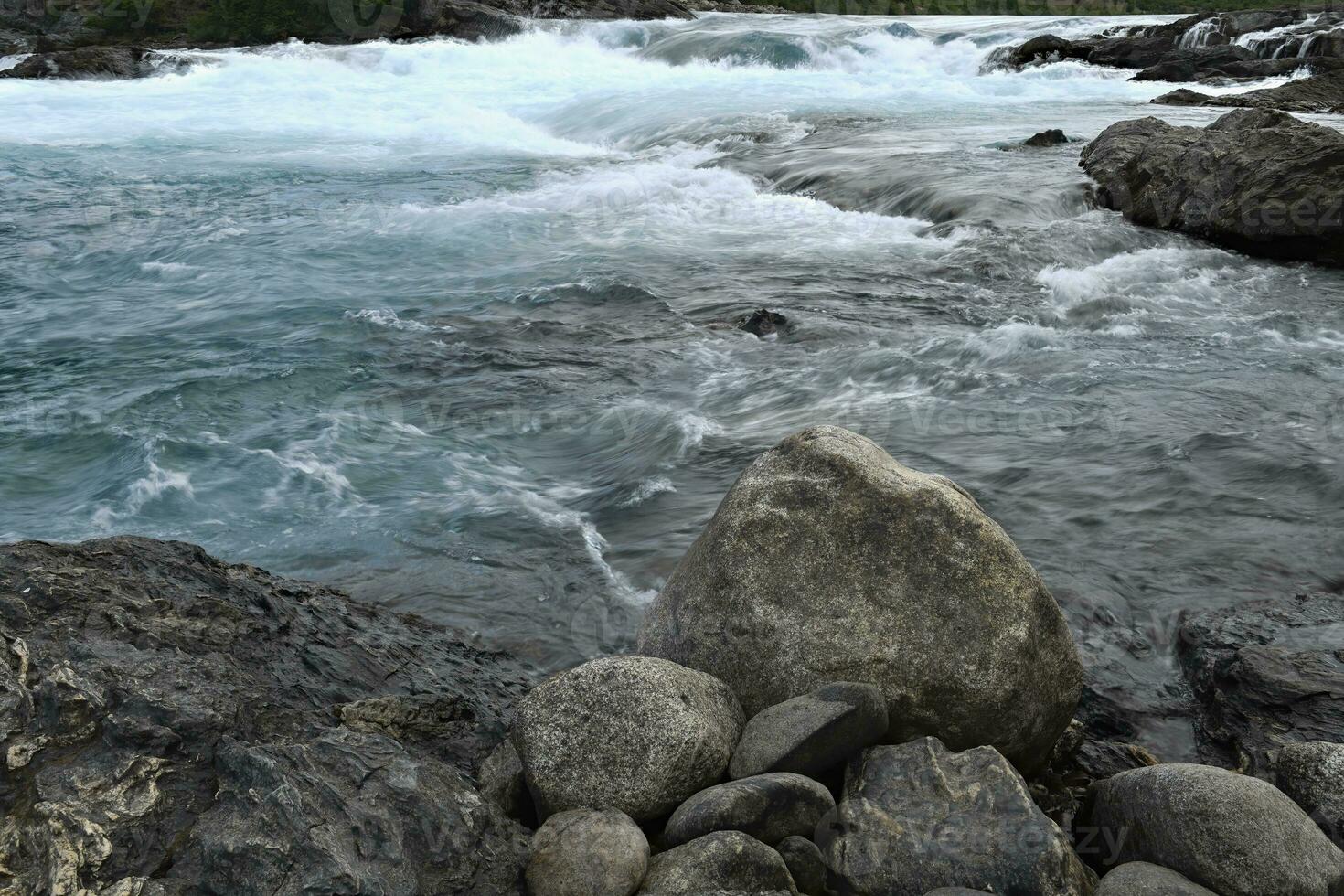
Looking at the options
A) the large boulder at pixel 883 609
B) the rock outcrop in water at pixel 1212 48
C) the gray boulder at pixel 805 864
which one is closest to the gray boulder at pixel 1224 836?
the large boulder at pixel 883 609

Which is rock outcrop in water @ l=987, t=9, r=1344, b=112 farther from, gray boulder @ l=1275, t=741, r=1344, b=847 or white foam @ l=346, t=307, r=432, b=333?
gray boulder @ l=1275, t=741, r=1344, b=847

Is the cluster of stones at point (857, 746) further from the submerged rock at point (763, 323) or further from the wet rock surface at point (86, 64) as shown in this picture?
the wet rock surface at point (86, 64)

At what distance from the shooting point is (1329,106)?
861 inches

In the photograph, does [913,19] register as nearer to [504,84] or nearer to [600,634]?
[504,84]

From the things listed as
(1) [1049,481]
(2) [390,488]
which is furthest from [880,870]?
(2) [390,488]

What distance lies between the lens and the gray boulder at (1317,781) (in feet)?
13.0

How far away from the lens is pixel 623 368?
9.84 meters

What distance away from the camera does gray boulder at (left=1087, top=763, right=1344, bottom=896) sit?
11.7 ft

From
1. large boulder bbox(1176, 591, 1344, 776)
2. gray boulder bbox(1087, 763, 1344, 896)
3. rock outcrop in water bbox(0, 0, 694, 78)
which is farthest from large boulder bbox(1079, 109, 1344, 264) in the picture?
rock outcrop in water bbox(0, 0, 694, 78)

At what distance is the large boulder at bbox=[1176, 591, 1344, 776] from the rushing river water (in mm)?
190

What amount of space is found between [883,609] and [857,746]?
1.86ft

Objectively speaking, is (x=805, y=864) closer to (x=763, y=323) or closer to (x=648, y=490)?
(x=648, y=490)

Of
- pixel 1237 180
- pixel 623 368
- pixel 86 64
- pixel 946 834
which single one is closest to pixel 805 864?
pixel 946 834

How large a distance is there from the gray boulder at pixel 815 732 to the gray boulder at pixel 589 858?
1.82 ft
